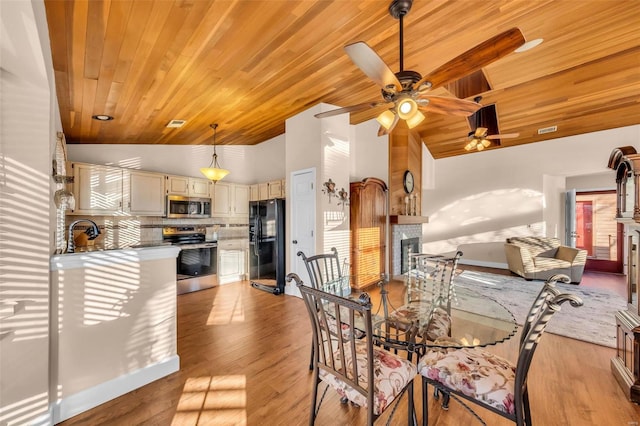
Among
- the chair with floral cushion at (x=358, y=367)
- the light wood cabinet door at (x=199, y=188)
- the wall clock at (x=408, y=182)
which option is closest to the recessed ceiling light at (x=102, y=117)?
the light wood cabinet door at (x=199, y=188)

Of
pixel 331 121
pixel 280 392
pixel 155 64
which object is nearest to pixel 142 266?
pixel 280 392

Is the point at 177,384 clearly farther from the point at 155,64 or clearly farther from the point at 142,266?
the point at 155,64

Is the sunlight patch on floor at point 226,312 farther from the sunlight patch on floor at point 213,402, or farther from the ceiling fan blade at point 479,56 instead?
the ceiling fan blade at point 479,56

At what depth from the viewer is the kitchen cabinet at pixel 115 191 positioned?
12.4 ft

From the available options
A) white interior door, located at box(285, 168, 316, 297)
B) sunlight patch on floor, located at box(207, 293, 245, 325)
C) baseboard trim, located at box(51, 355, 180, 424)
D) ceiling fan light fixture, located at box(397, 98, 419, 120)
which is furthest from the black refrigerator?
ceiling fan light fixture, located at box(397, 98, 419, 120)

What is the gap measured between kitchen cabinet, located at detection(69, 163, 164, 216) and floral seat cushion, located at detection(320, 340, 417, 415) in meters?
4.09

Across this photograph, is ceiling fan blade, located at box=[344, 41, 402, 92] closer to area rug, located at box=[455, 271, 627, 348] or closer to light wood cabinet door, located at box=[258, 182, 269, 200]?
area rug, located at box=[455, 271, 627, 348]

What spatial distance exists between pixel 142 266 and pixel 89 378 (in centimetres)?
79

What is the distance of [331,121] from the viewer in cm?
412

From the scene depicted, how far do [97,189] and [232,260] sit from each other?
241 cm

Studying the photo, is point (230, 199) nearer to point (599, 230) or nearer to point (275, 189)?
point (275, 189)

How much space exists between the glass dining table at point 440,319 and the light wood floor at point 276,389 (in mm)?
385

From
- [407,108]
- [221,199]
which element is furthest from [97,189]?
[407,108]

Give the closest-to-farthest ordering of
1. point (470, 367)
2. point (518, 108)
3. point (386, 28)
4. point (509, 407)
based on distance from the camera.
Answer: point (509, 407) → point (470, 367) → point (386, 28) → point (518, 108)
